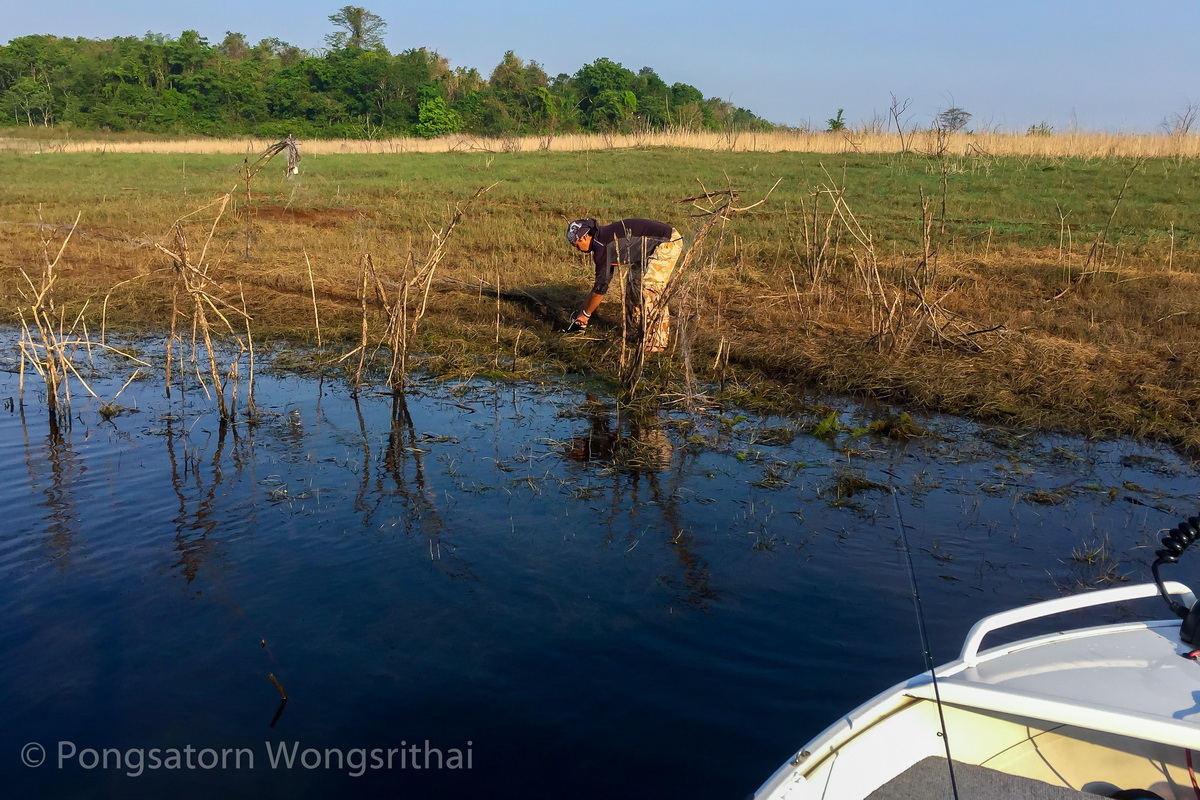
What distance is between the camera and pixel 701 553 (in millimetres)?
5426

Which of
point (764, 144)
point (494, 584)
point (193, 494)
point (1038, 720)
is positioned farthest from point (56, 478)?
point (764, 144)

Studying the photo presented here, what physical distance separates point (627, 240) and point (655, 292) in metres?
0.60

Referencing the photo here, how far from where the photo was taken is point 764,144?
2469 centimetres

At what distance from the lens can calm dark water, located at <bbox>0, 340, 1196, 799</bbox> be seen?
12.5 ft

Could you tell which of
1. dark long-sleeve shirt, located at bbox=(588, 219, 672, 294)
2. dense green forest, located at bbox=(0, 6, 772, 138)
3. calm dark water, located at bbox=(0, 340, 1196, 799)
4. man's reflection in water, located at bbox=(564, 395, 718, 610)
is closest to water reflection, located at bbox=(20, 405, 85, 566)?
calm dark water, located at bbox=(0, 340, 1196, 799)

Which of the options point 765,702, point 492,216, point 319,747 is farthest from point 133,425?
point 492,216

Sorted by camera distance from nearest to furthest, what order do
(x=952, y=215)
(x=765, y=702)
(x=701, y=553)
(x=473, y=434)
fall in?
(x=765, y=702) < (x=701, y=553) < (x=473, y=434) < (x=952, y=215)

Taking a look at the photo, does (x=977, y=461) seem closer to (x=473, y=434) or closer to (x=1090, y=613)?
(x=1090, y=613)

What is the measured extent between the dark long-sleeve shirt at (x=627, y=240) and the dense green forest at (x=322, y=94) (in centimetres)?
2978

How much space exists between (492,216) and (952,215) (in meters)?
7.44

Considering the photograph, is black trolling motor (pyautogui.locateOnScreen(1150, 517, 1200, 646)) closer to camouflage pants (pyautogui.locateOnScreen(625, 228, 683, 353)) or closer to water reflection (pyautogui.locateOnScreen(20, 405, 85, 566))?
water reflection (pyautogui.locateOnScreen(20, 405, 85, 566))

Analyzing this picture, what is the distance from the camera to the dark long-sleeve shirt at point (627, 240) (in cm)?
899

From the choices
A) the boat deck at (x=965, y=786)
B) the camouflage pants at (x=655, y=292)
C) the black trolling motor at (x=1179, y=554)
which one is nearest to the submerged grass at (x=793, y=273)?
the camouflage pants at (x=655, y=292)

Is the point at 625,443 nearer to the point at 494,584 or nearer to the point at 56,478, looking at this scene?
the point at 494,584
